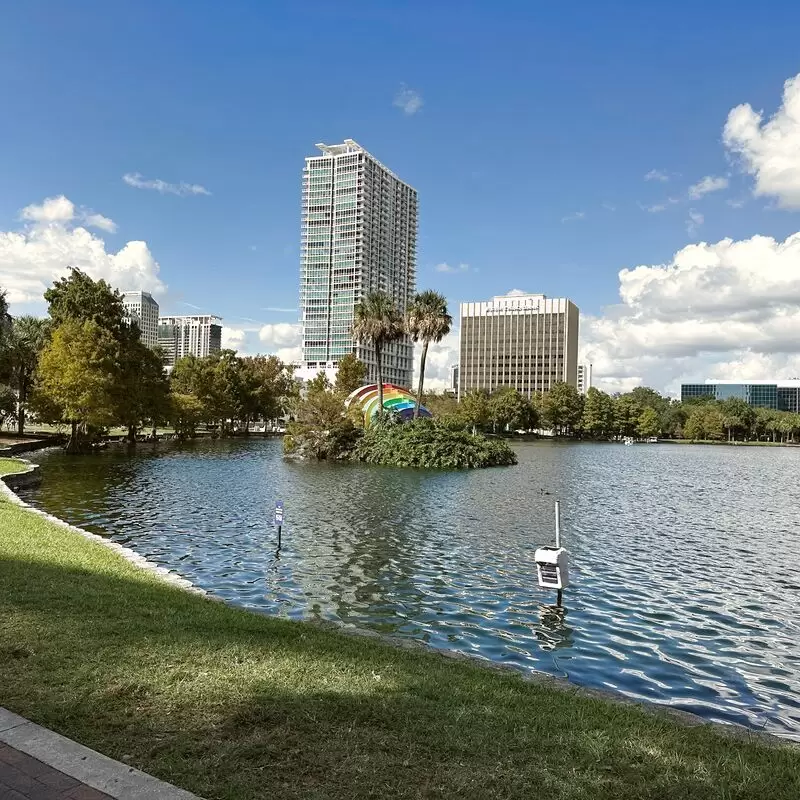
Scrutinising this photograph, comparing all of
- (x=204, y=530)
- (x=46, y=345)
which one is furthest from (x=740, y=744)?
(x=46, y=345)

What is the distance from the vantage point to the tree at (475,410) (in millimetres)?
117812

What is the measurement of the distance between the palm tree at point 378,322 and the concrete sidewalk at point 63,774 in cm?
4985

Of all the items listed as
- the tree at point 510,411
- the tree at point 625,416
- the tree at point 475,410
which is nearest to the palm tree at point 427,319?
the tree at point 475,410

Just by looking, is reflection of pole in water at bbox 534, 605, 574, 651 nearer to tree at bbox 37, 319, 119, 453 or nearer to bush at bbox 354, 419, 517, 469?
bush at bbox 354, 419, 517, 469

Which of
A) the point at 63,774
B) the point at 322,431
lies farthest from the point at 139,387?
Answer: the point at 63,774

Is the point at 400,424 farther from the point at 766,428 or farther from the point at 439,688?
the point at 766,428

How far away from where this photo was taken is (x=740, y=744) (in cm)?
625

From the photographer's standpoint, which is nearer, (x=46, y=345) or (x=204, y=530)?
(x=204, y=530)

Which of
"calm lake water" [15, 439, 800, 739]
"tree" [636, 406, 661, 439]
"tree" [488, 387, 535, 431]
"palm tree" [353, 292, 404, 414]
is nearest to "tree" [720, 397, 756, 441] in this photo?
"tree" [636, 406, 661, 439]

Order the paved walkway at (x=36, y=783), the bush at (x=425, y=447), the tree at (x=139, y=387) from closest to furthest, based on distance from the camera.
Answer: the paved walkway at (x=36, y=783), the bush at (x=425, y=447), the tree at (x=139, y=387)

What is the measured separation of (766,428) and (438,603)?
164 m

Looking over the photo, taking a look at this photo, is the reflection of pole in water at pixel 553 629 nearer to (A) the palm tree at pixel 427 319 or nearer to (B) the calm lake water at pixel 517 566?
(B) the calm lake water at pixel 517 566

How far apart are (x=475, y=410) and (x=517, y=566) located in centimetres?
10254

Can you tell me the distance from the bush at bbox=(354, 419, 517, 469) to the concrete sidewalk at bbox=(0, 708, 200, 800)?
142ft
